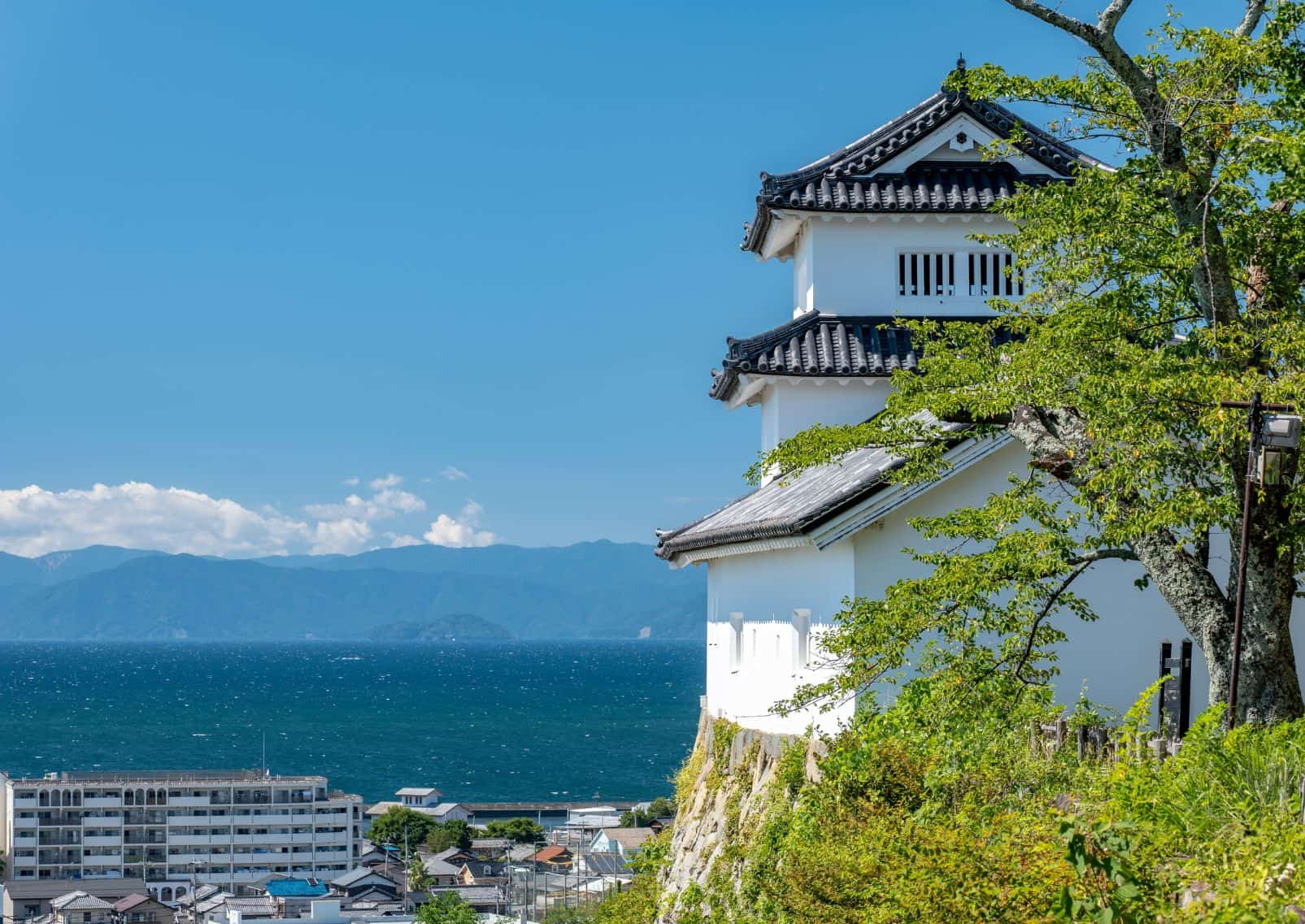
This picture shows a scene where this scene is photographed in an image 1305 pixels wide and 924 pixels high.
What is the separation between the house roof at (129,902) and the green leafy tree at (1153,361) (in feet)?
240

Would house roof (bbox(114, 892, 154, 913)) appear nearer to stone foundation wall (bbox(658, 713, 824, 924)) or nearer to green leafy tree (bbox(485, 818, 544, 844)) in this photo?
green leafy tree (bbox(485, 818, 544, 844))

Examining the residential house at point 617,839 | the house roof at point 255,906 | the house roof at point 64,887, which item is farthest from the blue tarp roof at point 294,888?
the residential house at point 617,839

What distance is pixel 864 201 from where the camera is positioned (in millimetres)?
22312

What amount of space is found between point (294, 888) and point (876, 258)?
2716 inches

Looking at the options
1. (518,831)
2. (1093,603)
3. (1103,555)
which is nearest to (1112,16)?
(1103,555)

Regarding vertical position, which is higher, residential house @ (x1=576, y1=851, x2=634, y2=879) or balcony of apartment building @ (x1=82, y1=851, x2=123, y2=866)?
residential house @ (x1=576, y1=851, x2=634, y2=879)

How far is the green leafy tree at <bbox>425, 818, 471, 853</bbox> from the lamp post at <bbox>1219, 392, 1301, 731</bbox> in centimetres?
8944

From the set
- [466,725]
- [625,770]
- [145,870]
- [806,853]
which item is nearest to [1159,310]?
[806,853]

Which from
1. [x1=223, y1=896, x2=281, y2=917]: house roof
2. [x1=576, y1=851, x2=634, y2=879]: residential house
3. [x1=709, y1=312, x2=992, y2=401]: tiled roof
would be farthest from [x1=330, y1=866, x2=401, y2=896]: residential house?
[x1=709, y1=312, x2=992, y2=401]: tiled roof

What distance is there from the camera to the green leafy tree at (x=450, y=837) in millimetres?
97688

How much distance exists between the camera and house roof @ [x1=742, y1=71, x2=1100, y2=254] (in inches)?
875

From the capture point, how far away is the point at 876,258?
22.8 m

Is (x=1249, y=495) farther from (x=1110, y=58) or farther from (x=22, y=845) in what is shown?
(x=22, y=845)

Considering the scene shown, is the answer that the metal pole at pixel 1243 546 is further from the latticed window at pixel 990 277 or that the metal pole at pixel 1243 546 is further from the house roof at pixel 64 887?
the house roof at pixel 64 887
